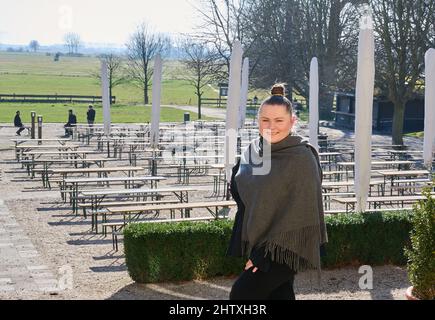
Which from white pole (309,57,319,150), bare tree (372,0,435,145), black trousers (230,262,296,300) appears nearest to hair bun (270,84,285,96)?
black trousers (230,262,296,300)

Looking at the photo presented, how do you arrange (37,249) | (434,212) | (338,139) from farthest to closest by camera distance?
1. (338,139)
2. (37,249)
3. (434,212)

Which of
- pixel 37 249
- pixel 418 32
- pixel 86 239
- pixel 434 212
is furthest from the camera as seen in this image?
pixel 418 32

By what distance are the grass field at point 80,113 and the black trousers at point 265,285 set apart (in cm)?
3480

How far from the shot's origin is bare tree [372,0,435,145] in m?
26.6

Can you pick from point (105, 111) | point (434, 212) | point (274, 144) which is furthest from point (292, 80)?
point (274, 144)

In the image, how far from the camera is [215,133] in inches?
1075

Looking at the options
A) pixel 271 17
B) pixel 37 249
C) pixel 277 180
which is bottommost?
pixel 37 249

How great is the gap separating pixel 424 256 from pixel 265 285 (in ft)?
10.9

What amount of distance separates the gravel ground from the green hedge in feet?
0.40

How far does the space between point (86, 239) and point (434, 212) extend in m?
5.92

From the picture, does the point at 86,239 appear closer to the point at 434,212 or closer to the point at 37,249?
the point at 37,249

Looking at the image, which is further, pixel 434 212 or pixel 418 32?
pixel 418 32

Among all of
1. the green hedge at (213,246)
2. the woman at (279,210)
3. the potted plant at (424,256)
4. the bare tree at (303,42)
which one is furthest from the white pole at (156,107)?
the bare tree at (303,42)

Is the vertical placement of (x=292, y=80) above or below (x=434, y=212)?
above
